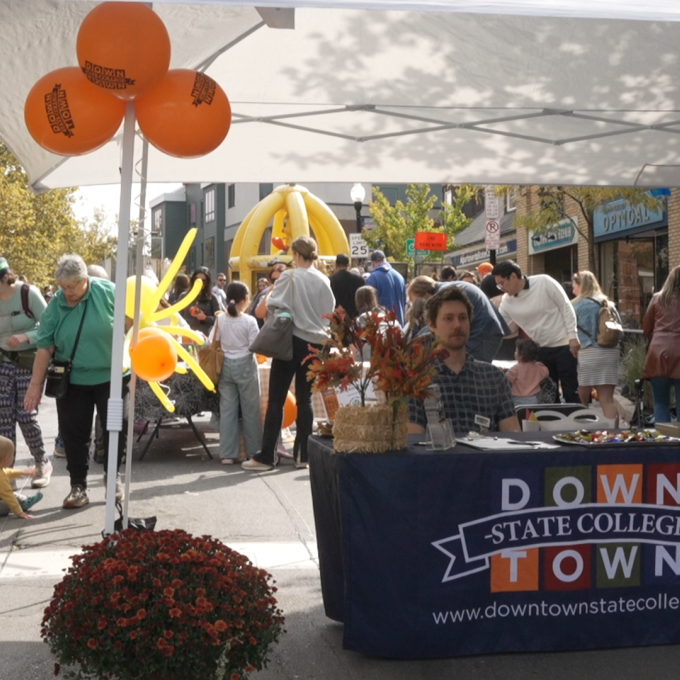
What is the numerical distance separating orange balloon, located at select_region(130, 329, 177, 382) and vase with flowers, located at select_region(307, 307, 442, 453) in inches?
79.5

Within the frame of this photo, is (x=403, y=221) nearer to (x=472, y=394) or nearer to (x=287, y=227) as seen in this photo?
(x=287, y=227)

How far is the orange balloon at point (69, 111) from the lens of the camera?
476cm

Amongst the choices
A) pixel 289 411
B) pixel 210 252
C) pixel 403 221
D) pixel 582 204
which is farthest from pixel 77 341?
pixel 210 252

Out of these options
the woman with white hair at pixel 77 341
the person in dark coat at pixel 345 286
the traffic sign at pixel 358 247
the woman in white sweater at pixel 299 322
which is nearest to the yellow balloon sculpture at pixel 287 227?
the traffic sign at pixel 358 247

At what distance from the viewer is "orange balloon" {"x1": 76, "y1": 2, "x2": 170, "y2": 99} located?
14.8ft

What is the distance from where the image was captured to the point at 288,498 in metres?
8.35

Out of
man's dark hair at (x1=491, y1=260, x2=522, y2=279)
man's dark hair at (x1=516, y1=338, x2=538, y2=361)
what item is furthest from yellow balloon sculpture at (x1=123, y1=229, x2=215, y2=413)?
man's dark hair at (x1=491, y1=260, x2=522, y2=279)

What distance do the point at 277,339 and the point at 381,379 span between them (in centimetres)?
493

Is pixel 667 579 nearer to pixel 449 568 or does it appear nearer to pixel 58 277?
pixel 449 568

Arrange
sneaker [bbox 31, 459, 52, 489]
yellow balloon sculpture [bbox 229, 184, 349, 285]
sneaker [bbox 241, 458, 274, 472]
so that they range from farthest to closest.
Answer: yellow balloon sculpture [bbox 229, 184, 349, 285]
sneaker [bbox 241, 458, 274, 472]
sneaker [bbox 31, 459, 52, 489]

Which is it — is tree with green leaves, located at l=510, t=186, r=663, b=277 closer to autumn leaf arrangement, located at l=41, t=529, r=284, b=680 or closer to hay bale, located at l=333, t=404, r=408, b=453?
hay bale, located at l=333, t=404, r=408, b=453

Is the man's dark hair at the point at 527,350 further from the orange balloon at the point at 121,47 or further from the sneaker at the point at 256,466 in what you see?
the orange balloon at the point at 121,47

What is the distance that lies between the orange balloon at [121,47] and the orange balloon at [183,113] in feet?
0.52

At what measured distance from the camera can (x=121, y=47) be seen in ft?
14.9
